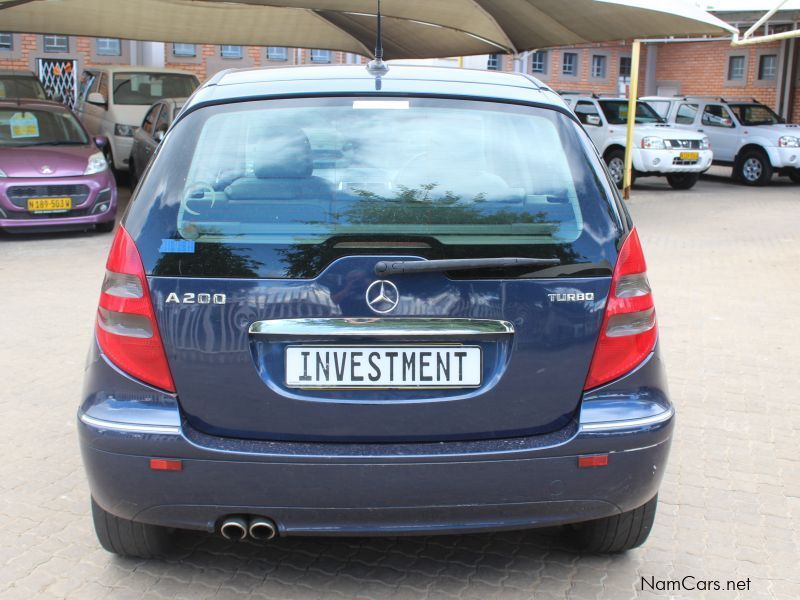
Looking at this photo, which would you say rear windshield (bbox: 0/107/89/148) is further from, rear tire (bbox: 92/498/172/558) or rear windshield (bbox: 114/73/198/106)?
rear tire (bbox: 92/498/172/558)

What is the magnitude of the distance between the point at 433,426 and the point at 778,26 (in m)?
27.1

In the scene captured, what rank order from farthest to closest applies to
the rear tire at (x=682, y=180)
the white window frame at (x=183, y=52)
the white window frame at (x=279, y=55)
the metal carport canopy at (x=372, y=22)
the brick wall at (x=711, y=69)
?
1. the brick wall at (x=711, y=69)
2. the white window frame at (x=279, y=55)
3. the white window frame at (x=183, y=52)
4. the rear tire at (x=682, y=180)
5. the metal carport canopy at (x=372, y=22)

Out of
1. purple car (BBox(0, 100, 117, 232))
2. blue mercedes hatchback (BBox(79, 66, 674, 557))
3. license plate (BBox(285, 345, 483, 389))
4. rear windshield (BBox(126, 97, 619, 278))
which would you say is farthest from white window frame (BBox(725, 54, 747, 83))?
license plate (BBox(285, 345, 483, 389))

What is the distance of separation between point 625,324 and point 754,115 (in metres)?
19.8

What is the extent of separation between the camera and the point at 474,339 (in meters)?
2.83

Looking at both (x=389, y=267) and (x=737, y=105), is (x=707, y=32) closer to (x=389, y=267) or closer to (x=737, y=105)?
(x=737, y=105)

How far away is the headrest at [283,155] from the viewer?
2.97 metres

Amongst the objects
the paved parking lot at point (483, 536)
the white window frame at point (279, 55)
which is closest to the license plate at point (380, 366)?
the paved parking lot at point (483, 536)

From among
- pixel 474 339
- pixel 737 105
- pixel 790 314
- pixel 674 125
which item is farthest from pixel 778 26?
pixel 474 339

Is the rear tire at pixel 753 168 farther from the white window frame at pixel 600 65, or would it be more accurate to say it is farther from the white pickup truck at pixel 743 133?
the white window frame at pixel 600 65

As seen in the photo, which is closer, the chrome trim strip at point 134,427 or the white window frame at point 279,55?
the chrome trim strip at point 134,427

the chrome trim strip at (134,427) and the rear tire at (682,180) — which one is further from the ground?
the chrome trim strip at (134,427)

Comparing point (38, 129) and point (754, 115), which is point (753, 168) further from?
point (38, 129)

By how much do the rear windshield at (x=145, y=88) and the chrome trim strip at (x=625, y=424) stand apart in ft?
53.1
